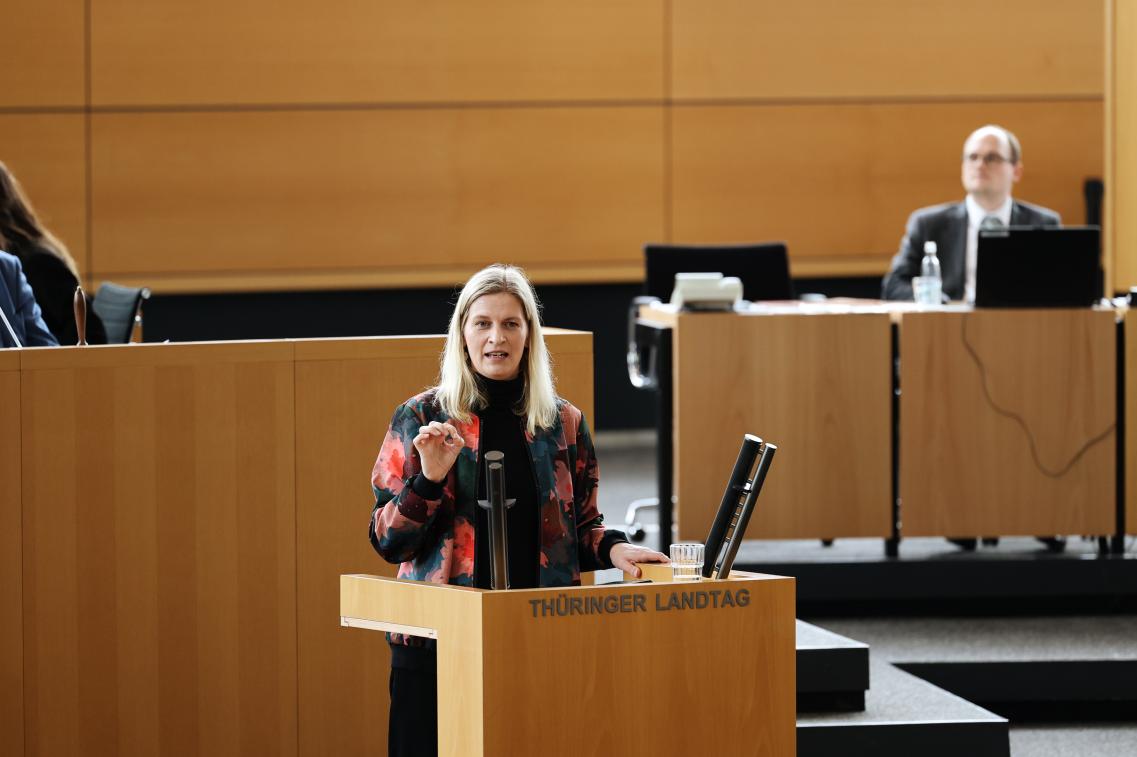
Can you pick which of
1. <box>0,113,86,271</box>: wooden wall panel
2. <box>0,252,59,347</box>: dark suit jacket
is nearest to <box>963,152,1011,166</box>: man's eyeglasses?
<box>0,252,59,347</box>: dark suit jacket

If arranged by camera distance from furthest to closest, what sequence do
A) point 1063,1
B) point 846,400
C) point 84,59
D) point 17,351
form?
point 1063,1, point 84,59, point 846,400, point 17,351

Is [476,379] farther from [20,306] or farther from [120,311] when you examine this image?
[120,311]

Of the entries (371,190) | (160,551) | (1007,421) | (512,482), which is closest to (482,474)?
(512,482)

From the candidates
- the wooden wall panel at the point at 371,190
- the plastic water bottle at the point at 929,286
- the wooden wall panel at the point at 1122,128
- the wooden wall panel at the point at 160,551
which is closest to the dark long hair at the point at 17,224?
the wooden wall panel at the point at 160,551

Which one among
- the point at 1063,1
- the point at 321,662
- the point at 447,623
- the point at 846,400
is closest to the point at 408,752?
the point at 447,623

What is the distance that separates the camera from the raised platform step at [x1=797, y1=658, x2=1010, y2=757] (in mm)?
3939

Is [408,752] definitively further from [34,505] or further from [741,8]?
[741,8]

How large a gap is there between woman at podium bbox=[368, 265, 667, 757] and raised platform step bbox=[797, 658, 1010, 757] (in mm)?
1491

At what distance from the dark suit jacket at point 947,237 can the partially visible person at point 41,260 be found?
3.00 m

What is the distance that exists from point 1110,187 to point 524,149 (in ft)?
10.2

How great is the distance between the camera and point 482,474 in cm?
267

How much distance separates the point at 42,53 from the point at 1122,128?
509cm

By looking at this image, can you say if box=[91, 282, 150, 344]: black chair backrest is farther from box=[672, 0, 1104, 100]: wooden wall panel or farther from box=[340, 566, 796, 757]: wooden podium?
box=[672, 0, 1104, 100]: wooden wall panel

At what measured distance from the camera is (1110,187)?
632cm
